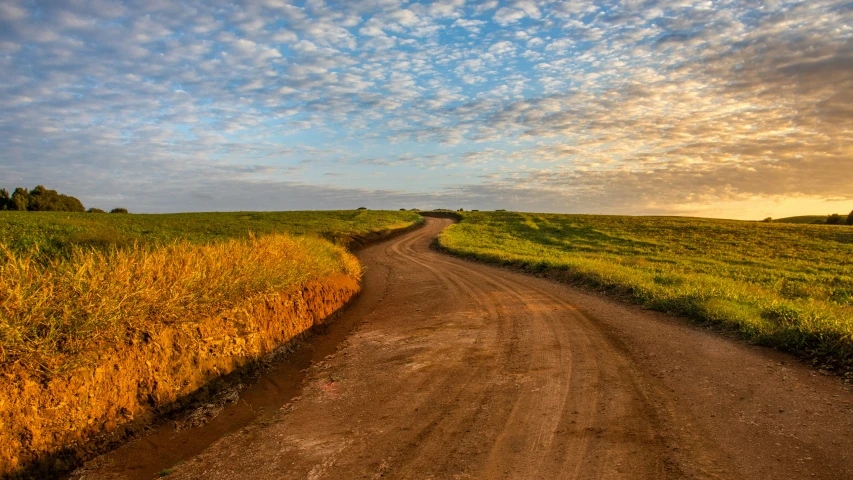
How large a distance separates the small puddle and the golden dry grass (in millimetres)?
1221

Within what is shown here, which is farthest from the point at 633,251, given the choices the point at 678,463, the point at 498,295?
the point at 678,463

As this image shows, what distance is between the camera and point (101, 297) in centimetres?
616

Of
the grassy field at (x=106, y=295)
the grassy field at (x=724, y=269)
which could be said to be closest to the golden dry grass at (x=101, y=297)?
the grassy field at (x=106, y=295)

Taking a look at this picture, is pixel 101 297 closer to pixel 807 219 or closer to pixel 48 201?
pixel 48 201

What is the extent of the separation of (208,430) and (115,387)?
1.23 metres

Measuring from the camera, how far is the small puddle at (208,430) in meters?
5.13

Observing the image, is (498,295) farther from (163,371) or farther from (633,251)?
(633,251)

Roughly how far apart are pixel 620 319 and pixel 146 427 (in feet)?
30.2

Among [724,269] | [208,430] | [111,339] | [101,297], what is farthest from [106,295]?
[724,269]

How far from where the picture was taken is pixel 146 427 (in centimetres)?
591

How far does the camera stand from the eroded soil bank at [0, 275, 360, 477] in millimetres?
4820

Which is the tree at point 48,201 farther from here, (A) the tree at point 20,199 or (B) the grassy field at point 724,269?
(B) the grassy field at point 724,269

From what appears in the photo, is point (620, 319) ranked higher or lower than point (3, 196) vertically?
lower

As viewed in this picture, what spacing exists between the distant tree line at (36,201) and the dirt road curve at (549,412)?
62.7 m
